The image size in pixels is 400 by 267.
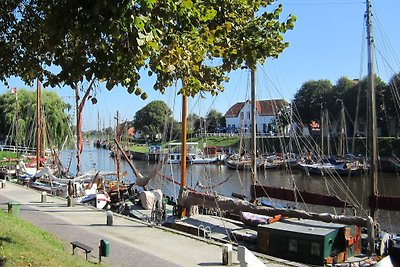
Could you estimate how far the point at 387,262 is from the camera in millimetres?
7156

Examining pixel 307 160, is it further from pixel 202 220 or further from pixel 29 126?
pixel 202 220

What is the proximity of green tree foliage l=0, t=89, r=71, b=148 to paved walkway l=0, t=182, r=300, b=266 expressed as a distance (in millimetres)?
36845

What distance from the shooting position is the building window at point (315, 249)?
1386 centimetres

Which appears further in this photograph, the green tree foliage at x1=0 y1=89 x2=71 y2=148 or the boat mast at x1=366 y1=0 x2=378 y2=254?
the green tree foliage at x1=0 y1=89 x2=71 y2=148

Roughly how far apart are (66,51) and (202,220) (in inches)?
440

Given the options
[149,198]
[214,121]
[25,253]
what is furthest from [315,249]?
[214,121]

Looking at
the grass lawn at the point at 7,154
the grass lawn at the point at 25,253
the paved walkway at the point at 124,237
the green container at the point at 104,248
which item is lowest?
the paved walkway at the point at 124,237

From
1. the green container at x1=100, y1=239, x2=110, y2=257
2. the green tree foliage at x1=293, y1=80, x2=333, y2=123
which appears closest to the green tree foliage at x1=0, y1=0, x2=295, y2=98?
the green container at x1=100, y1=239, x2=110, y2=257

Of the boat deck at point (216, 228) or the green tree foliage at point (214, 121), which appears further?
the green tree foliage at point (214, 121)

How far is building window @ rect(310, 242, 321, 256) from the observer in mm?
13859

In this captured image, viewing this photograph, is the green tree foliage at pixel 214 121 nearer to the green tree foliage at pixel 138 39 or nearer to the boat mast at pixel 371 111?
the boat mast at pixel 371 111

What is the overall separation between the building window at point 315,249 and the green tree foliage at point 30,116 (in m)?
50.1

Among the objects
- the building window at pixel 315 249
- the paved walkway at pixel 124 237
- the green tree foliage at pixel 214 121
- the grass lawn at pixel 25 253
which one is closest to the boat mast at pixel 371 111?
the building window at pixel 315 249

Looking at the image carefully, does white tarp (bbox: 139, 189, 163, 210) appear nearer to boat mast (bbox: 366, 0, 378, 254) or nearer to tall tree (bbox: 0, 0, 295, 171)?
boat mast (bbox: 366, 0, 378, 254)
